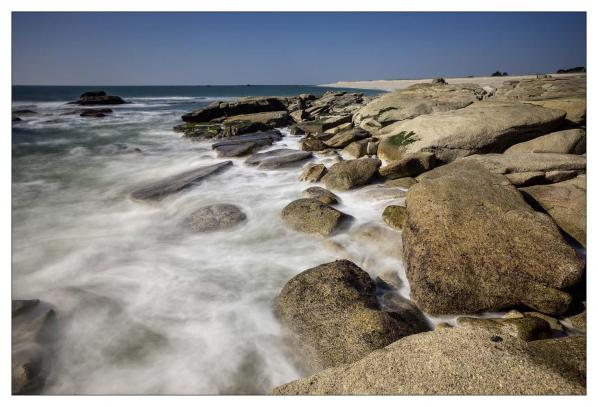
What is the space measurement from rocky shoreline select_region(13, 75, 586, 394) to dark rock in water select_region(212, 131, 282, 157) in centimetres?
278

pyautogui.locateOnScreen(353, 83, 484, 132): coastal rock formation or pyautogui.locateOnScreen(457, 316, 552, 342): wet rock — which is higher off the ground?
pyautogui.locateOnScreen(353, 83, 484, 132): coastal rock formation

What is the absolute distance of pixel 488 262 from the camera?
3191mm

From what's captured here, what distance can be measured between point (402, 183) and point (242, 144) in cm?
645

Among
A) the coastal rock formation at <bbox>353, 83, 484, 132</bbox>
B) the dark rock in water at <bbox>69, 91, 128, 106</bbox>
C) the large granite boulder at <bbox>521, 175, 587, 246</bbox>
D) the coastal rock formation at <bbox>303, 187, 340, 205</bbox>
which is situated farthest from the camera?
the dark rock in water at <bbox>69, 91, 128, 106</bbox>

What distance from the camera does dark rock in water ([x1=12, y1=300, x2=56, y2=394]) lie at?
2461mm

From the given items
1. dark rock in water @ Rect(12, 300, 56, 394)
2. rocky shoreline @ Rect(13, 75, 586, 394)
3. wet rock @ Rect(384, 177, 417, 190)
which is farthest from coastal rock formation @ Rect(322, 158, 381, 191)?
dark rock in water @ Rect(12, 300, 56, 394)

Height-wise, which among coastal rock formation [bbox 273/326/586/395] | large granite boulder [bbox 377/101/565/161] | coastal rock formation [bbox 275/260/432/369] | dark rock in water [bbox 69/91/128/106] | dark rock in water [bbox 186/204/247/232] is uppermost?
dark rock in water [bbox 69/91/128/106]

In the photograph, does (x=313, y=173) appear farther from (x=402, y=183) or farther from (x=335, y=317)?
(x=335, y=317)

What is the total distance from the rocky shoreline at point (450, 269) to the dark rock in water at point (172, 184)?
0.04 m

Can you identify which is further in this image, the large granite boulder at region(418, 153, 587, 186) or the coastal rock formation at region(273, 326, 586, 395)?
the large granite boulder at region(418, 153, 587, 186)

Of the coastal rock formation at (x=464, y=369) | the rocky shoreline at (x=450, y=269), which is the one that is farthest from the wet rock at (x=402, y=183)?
the coastal rock formation at (x=464, y=369)

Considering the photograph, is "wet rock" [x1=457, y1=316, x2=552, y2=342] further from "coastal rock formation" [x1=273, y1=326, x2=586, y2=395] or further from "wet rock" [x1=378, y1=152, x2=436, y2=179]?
"wet rock" [x1=378, y1=152, x2=436, y2=179]

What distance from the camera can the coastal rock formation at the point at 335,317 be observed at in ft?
8.72
